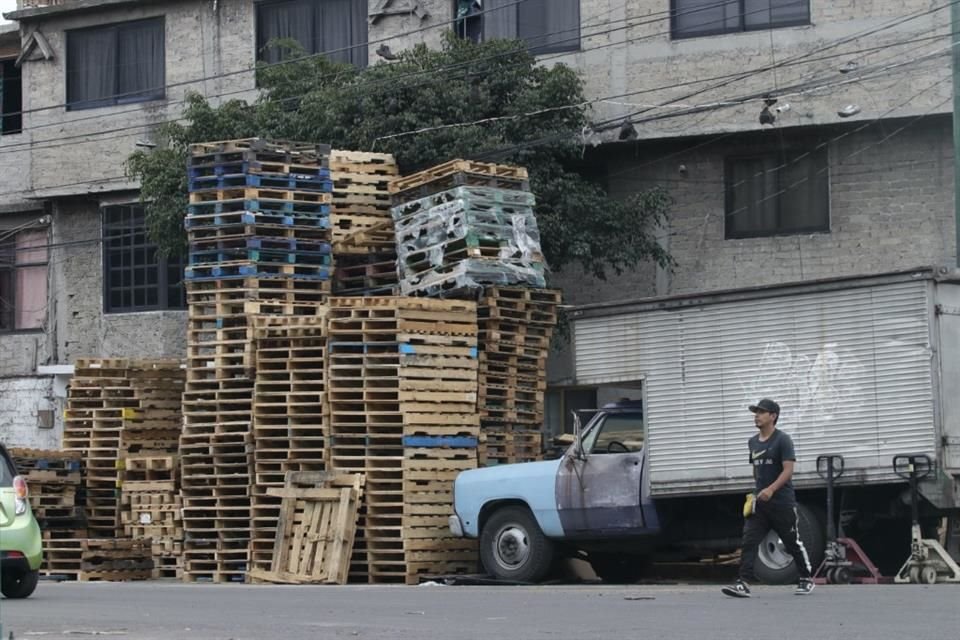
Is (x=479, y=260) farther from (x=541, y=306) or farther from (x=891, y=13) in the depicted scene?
(x=891, y=13)

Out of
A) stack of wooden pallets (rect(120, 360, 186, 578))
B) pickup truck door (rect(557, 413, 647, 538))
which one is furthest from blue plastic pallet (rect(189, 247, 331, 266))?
pickup truck door (rect(557, 413, 647, 538))

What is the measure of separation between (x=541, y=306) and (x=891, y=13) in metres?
8.22

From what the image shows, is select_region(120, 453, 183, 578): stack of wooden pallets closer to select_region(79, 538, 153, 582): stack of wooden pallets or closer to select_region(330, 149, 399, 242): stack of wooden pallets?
select_region(79, 538, 153, 582): stack of wooden pallets

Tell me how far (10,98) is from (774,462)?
24596 millimetres

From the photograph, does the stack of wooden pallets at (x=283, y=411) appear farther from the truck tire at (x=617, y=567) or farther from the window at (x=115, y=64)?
the window at (x=115, y=64)

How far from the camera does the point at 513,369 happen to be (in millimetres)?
21625

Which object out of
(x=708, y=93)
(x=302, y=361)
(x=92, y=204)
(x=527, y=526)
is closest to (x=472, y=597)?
(x=527, y=526)

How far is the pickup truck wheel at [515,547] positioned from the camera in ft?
60.9

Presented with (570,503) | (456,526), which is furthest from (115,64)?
Result: (570,503)

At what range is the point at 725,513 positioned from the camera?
18.2m

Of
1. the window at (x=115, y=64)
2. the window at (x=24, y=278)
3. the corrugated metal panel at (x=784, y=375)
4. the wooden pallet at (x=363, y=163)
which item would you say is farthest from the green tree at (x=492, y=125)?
the corrugated metal panel at (x=784, y=375)

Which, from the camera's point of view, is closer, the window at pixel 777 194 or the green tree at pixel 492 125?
the green tree at pixel 492 125

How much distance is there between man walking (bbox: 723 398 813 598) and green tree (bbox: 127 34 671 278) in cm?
1225

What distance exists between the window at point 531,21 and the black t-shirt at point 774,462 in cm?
1524
